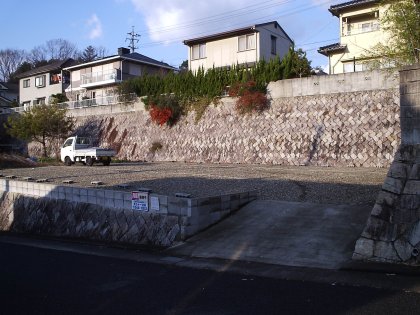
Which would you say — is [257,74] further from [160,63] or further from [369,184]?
[160,63]

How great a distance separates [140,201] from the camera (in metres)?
10.8

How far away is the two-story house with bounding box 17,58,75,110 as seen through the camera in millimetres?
55312

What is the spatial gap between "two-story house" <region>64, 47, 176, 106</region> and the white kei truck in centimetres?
1771

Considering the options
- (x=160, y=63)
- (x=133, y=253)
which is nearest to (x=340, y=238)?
(x=133, y=253)

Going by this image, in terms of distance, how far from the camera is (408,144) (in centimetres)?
773

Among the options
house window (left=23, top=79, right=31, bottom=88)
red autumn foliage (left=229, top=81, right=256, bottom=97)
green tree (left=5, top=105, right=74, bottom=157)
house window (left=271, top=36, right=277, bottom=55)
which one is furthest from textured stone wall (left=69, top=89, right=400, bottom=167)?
house window (left=23, top=79, right=31, bottom=88)

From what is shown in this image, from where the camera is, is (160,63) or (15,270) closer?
(15,270)

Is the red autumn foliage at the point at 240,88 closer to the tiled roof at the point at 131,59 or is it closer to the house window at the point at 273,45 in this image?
the house window at the point at 273,45

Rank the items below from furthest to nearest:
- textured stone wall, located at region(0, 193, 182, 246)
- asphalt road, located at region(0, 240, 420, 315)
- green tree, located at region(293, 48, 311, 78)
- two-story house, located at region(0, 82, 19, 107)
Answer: two-story house, located at region(0, 82, 19, 107) → green tree, located at region(293, 48, 311, 78) → textured stone wall, located at region(0, 193, 182, 246) → asphalt road, located at region(0, 240, 420, 315)

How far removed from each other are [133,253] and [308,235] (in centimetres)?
388

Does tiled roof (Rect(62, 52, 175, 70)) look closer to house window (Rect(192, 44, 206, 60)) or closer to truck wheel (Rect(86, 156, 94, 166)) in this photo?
house window (Rect(192, 44, 206, 60))

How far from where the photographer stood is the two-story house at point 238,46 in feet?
119

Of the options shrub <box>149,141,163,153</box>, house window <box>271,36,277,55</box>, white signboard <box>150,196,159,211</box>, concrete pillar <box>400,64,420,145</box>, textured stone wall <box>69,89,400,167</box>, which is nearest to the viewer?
concrete pillar <box>400,64,420,145</box>

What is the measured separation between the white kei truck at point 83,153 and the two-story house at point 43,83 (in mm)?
28419
